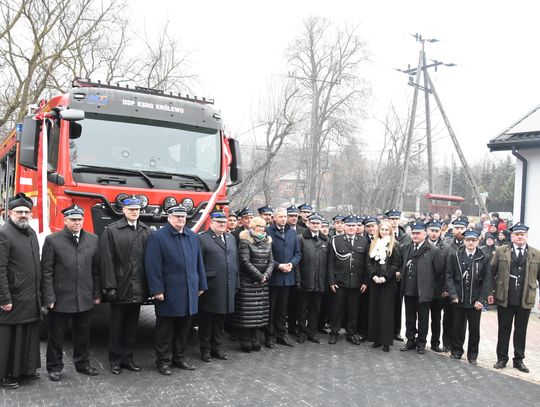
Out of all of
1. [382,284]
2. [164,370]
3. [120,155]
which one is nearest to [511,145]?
[382,284]

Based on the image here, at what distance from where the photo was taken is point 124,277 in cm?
625

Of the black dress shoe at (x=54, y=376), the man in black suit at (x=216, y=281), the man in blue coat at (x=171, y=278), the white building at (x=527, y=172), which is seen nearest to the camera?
the black dress shoe at (x=54, y=376)

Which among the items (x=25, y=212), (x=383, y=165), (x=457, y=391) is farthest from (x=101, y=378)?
(x=383, y=165)

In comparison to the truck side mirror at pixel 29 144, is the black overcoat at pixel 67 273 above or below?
below

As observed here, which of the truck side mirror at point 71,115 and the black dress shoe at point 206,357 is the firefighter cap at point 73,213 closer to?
the truck side mirror at point 71,115

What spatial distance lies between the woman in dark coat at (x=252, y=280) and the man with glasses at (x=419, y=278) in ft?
6.95

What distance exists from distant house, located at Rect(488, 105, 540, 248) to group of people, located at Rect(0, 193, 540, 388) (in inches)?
181

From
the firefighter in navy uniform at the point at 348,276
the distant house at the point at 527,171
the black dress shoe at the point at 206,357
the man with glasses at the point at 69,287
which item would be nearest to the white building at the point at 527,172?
the distant house at the point at 527,171

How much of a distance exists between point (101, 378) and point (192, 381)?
102 cm

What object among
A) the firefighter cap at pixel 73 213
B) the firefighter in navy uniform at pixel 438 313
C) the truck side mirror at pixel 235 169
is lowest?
→ the firefighter in navy uniform at pixel 438 313

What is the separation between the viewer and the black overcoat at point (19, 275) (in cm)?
554

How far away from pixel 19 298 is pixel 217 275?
2385mm

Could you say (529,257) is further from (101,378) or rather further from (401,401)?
(101,378)

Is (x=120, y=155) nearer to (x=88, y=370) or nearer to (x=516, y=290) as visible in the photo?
(x=88, y=370)
